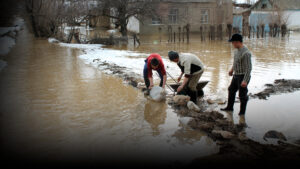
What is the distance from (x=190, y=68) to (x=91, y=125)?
2.34 m

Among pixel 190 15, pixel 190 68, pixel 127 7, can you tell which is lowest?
pixel 190 68

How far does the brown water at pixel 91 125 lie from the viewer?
3749 millimetres

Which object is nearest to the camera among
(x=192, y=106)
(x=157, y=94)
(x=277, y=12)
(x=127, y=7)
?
(x=192, y=106)

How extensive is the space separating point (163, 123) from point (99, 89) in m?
2.99

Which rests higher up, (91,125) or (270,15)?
(270,15)

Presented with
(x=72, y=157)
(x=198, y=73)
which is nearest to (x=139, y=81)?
(x=198, y=73)

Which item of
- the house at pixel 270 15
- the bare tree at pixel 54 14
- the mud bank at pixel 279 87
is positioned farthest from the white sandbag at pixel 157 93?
the house at pixel 270 15

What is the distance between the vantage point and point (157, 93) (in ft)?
20.0

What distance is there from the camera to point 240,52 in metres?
4.71

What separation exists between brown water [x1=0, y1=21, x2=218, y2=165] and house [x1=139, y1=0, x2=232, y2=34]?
20969 millimetres

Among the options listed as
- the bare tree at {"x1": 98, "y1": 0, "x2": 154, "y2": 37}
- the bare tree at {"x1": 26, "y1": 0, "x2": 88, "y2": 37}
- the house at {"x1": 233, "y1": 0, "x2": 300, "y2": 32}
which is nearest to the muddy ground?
the bare tree at {"x1": 98, "y1": 0, "x2": 154, "y2": 37}

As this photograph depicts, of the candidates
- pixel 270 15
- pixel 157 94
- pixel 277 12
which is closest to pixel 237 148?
pixel 157 94

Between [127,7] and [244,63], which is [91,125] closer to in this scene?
[244,63]

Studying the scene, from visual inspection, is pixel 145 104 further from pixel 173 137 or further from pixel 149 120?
pixel 173 137
